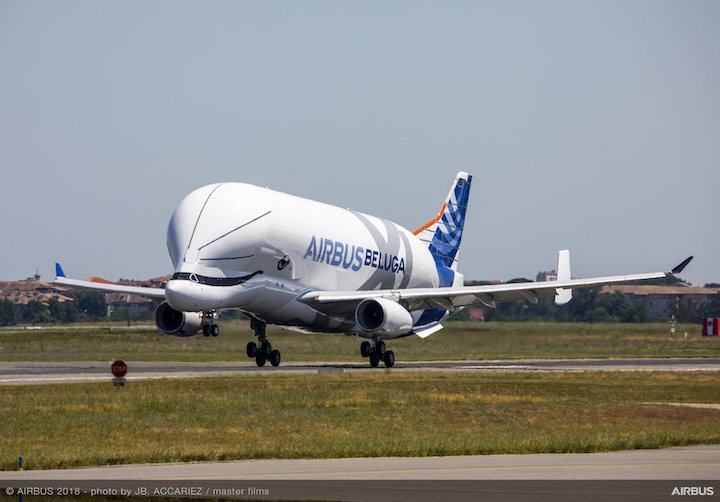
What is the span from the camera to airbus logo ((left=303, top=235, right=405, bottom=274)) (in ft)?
167

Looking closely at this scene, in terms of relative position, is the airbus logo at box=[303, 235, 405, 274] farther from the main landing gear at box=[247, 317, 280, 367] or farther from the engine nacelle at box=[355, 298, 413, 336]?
the main landing gear at box=[247, 317, 280, 367]

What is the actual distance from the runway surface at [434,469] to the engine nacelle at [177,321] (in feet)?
92.9

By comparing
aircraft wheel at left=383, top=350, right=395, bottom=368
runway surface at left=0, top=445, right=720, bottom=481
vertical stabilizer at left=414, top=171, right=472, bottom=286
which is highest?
vertical stabilizer at left=414, top=171, right=472, bottom=286

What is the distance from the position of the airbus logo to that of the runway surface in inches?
1128

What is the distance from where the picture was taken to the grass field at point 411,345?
54094 mm

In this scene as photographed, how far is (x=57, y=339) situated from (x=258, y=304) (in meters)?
32.2

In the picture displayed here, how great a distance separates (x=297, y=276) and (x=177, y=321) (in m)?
4.82

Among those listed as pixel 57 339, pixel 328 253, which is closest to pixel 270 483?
pixel 328 253

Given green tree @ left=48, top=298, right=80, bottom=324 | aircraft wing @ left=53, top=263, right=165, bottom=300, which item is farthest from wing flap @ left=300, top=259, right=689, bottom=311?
green tree @ left=48, top=298, right=80, bottom=324

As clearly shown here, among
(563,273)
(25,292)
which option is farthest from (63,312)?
(563,273)

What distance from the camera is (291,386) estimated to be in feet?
123

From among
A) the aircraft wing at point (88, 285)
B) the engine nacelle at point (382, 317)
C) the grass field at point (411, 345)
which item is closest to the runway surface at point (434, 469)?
the engine nacelle at point (382, 317)

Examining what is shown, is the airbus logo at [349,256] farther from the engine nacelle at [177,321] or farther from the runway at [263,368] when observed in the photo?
the engine nacelle at [177,321]

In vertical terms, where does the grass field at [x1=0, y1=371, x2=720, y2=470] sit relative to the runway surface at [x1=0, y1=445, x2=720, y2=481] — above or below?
above
